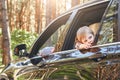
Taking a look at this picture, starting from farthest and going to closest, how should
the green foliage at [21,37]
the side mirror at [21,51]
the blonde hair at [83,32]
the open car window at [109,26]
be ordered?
the green foliage at [21,37], the side mirror at [21,51], the blonde hair at [83,32], the open car window at [109,26]

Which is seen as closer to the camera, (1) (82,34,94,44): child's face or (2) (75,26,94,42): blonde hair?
(1) (82,34,94,44): child's face

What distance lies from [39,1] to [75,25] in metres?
45.0

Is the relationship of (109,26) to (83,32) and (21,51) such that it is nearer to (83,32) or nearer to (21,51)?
(83,32)

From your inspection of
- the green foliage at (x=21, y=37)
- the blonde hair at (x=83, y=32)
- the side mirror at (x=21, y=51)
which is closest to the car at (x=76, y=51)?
the side mirror at (x=21, y=51)

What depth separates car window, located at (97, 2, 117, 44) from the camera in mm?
3273

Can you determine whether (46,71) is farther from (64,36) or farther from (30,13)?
(30,13)

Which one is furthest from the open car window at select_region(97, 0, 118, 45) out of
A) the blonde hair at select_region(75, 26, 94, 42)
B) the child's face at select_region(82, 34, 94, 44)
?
the blonde hair at select_region(75, 26, 94, 42)

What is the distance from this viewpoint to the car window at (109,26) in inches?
129

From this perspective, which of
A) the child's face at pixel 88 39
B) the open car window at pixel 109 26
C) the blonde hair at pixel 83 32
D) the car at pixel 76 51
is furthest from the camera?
the blonde hair at pixel 83 32

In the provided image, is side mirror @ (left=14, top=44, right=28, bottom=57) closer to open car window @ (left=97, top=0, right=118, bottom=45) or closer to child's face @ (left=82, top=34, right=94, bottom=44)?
child's face @ (left=82, top=34, right=94, bottom=44)

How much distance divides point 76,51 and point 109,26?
35 centimetres

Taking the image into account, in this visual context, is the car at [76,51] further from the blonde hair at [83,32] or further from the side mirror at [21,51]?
the blonde hair at [83,32]

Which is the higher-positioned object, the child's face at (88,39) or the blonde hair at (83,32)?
the blonde hair at (83,32)

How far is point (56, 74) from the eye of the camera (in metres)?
3.66
